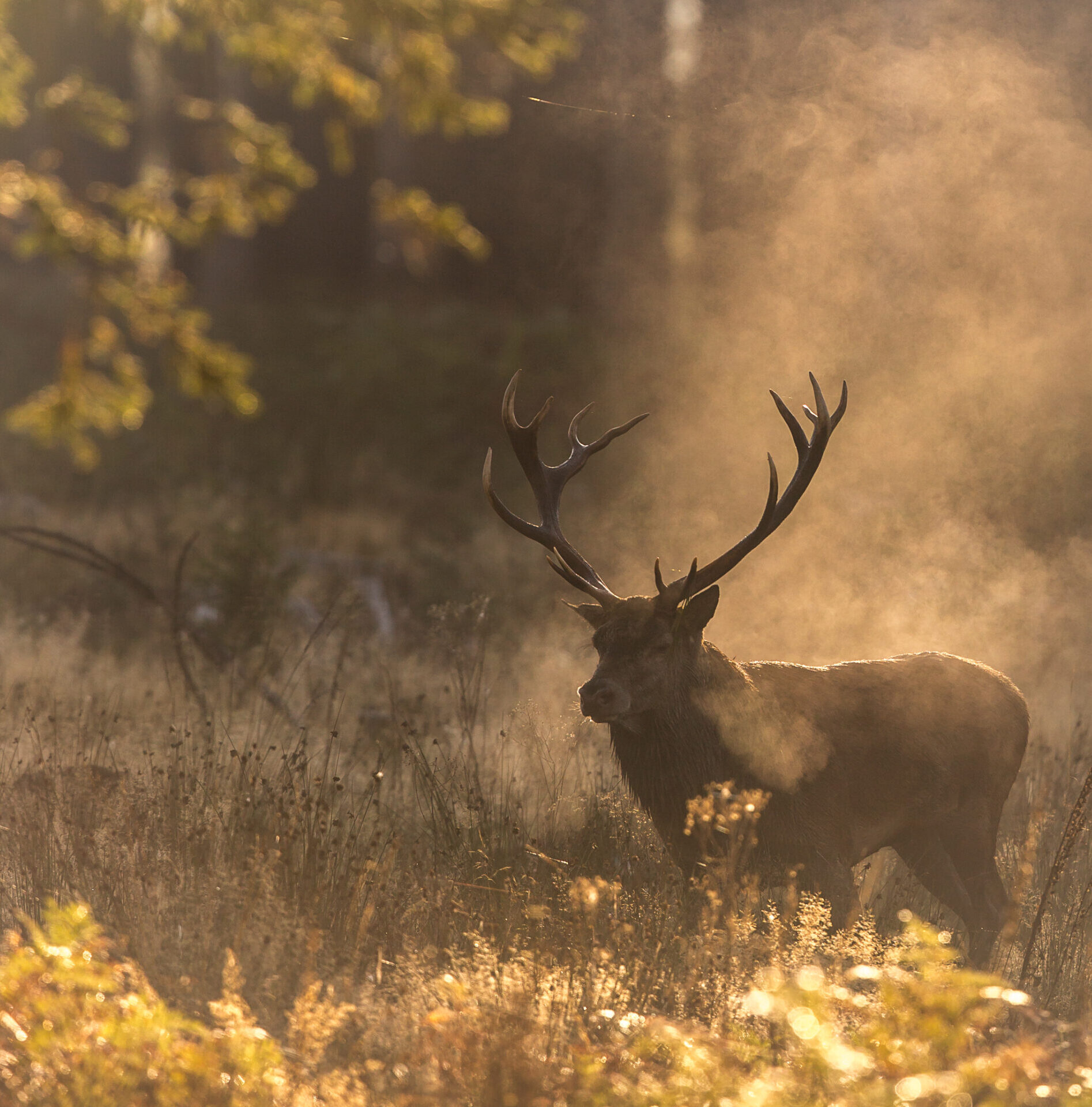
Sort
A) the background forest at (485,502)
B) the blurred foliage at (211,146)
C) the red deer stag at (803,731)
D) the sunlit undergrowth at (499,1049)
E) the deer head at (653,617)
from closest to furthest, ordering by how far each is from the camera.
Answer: the sunlit undergrowth at (499,1049) → the blurred foliage at (211,146) → the background forest at (485,502) → the deer head at (653,617) → the red deer stag at (803,731)

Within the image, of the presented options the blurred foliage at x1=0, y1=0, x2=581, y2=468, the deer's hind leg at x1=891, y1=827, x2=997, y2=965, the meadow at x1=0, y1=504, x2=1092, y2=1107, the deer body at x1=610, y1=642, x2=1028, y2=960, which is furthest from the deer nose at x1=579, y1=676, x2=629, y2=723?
the blurred foliage at x1=0, y1=0, x2=581, y2=468

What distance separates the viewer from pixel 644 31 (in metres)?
13.5

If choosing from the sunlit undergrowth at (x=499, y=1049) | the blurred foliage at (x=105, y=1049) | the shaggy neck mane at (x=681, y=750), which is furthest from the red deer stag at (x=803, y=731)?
the blurred foliage at (x=105, y=1049)

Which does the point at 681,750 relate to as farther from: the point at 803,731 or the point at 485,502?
the point at 485,502

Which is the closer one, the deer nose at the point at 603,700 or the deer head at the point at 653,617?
the deer nose at the point at 603,700

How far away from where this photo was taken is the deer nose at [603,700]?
412cm

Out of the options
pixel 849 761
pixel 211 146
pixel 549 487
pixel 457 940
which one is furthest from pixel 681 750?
pixel 211 146

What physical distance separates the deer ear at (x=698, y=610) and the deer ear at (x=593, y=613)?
1.07 ft

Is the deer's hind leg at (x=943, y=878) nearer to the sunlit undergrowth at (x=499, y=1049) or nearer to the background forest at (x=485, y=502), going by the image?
the background forest at (x=485, y=502)

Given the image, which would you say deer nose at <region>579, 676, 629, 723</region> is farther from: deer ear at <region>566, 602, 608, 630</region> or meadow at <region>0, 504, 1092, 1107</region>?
meadow at <region>0, 504, 1092, 1107</region>

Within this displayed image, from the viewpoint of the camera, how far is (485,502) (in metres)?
12.2

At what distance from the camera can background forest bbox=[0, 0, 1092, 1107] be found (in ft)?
8.61

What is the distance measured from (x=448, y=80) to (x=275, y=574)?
7043 millimetres

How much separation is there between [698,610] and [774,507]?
0.61m
